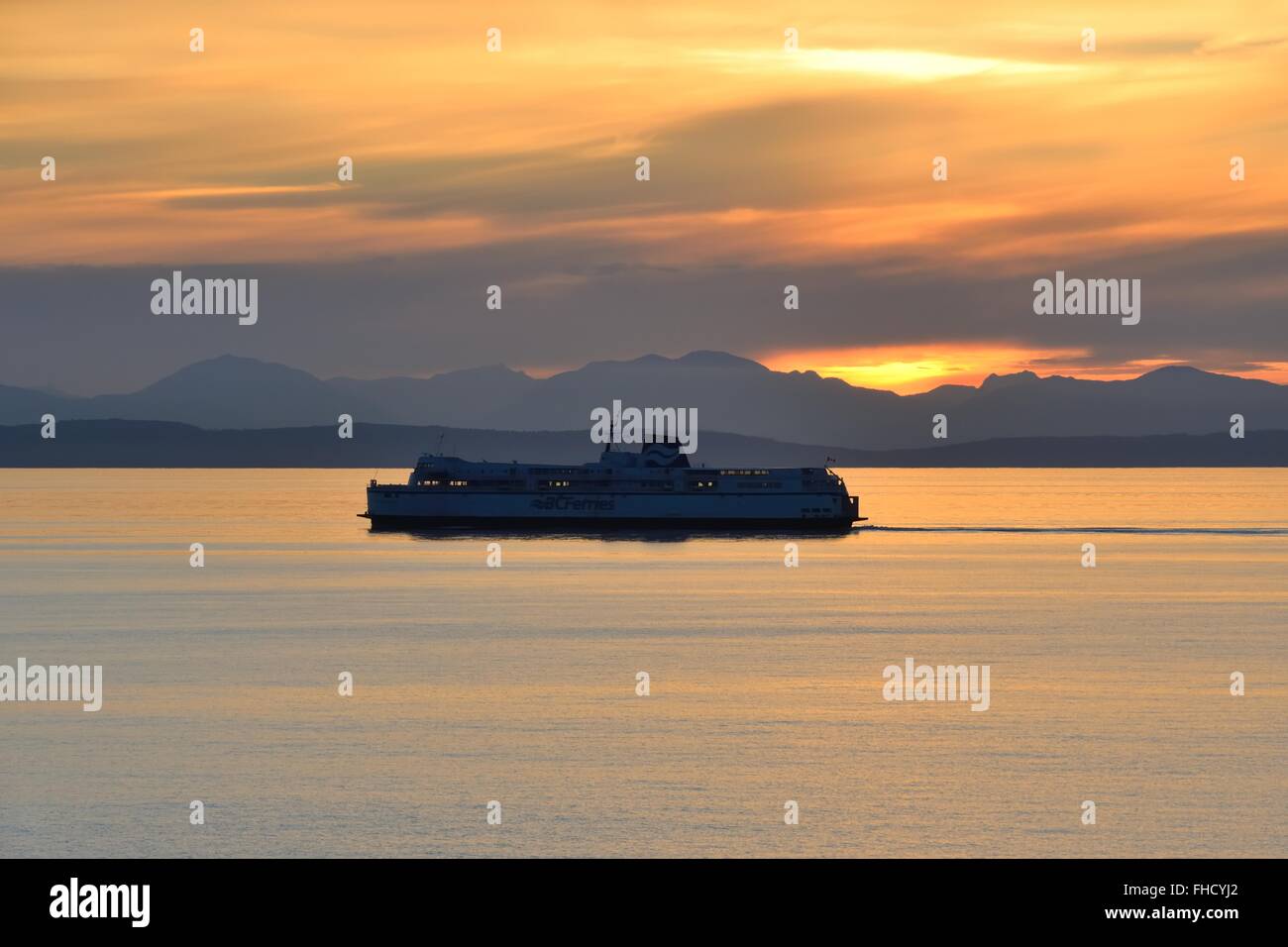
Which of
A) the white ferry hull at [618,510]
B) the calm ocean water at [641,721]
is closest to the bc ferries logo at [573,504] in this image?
the white ferry hull at [618,510]

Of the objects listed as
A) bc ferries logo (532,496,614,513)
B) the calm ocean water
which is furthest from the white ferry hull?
the calm ocean water

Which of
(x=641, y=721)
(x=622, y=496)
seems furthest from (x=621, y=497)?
(x=641, y=721)

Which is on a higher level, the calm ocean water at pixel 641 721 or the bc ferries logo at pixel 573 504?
the bc ferries logo at pixel 573 504

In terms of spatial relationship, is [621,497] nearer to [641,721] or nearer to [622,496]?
[622,496]

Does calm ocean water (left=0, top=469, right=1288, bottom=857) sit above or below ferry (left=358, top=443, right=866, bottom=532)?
below

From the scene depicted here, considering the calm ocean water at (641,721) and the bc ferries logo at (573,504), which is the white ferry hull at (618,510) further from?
the calm ocean water at (641,721)

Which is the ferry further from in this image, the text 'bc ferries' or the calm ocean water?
the calm ocean water
